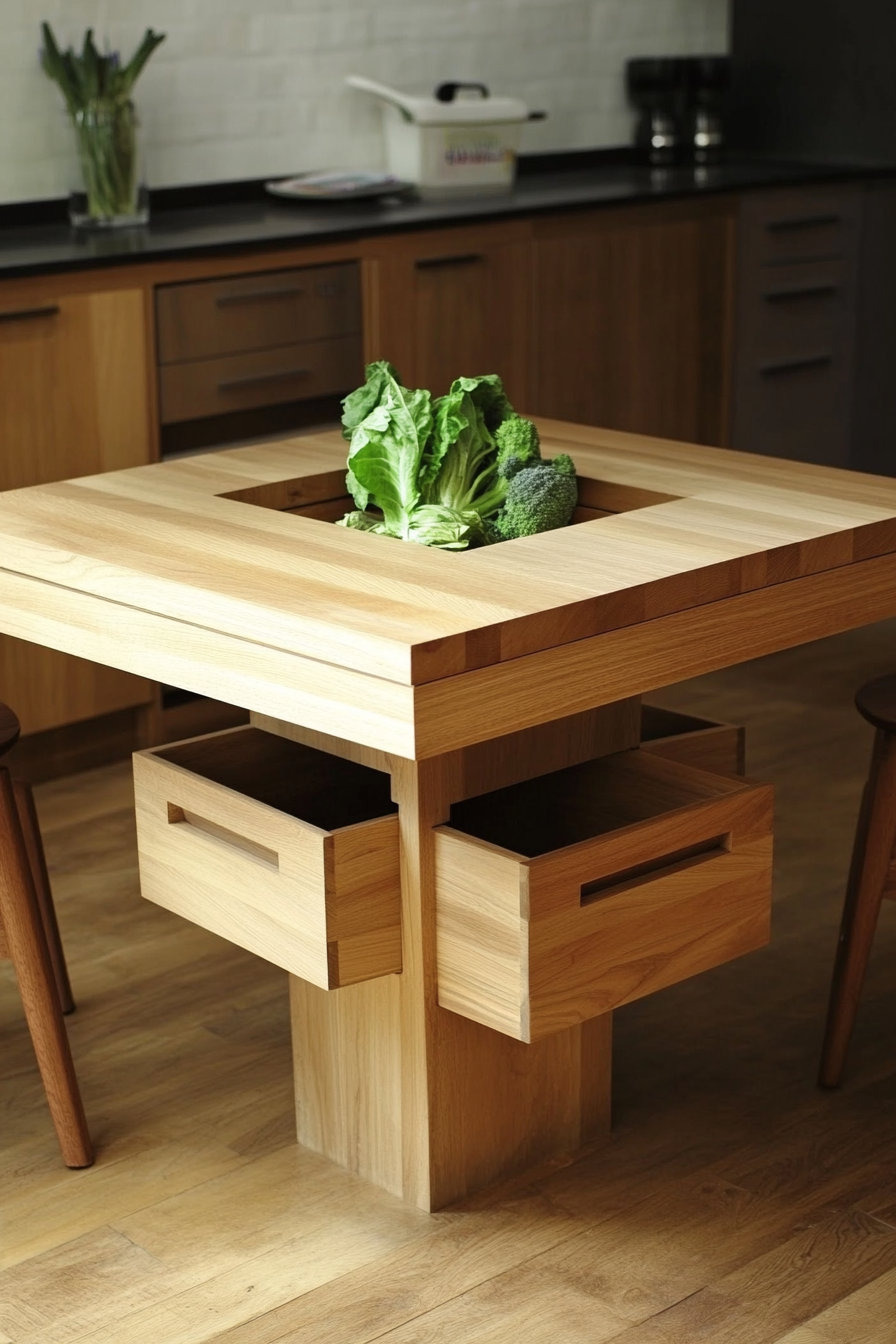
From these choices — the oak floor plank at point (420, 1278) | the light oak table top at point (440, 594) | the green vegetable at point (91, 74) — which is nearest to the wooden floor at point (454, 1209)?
the oak floor plank at point (420, 1278)

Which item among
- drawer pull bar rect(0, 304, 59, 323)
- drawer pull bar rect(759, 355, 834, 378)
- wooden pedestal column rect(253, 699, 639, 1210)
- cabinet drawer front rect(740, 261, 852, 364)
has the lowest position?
wooden pedestal column rect(253, 699, 639, 1210)

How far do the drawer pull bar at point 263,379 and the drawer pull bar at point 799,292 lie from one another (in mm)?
1356

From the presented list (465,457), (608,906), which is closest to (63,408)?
(465,457)

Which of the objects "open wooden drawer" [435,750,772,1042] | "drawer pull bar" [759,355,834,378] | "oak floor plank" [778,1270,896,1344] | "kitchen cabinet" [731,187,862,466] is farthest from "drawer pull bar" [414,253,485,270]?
"oak floor plank" [778,1270,896,1344]

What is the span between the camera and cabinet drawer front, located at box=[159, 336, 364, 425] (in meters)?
3.45

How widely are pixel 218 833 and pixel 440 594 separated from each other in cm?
47

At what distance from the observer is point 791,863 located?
301 cm

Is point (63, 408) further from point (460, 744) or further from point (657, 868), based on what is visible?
point (460, 744)

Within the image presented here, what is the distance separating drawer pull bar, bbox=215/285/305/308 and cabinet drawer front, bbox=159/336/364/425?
10cm

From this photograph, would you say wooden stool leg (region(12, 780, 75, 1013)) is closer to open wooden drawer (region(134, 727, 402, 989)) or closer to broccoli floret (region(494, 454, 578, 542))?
open wooden drawer (region(134, 727, 402, 989))

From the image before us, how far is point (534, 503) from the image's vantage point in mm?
1989

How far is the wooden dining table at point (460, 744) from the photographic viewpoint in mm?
1678

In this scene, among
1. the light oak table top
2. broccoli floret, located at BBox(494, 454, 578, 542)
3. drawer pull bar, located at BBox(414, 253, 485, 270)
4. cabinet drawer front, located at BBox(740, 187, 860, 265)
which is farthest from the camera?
cabinet drawer front, located at BBox(740, 187, 860, 265)

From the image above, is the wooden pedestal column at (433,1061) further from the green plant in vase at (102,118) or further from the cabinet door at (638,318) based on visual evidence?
the cabinet door at (638,318)
